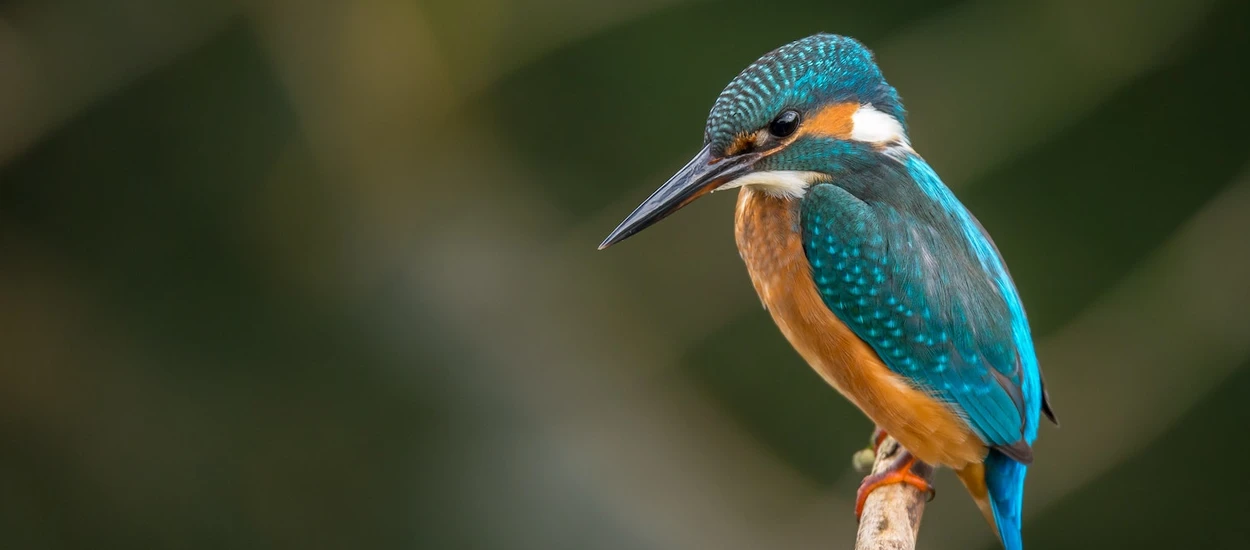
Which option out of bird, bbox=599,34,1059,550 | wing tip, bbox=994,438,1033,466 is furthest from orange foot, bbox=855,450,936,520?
wing tip, bbox=994,438,1033,466

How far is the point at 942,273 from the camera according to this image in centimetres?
181

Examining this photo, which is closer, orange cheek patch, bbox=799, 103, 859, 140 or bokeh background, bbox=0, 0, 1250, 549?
orange cheek patch, bbox=799, 103, 859, 140

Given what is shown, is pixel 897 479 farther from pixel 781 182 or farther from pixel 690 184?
pixel 690 184

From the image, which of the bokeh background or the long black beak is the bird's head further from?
the bokeh background

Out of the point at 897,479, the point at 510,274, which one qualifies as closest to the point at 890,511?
the point at 897,479

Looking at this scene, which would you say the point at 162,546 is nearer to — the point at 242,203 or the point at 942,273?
the point at 242,203

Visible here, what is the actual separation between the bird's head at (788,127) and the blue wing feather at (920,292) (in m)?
0.06

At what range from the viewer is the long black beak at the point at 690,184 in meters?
1.73

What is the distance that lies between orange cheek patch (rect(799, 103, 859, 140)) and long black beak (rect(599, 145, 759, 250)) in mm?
120

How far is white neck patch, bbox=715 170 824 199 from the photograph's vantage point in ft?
5.77

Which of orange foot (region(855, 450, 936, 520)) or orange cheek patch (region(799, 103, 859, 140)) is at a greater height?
orange cheek patch (region(799, 103, 859, 140))

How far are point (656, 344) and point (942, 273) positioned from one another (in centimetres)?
148

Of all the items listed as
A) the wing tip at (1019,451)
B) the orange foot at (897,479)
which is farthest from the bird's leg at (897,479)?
the wing tip at (1019,451)

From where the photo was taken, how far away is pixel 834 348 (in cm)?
188
